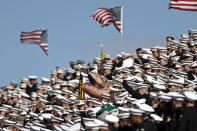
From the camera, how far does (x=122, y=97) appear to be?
790 inches

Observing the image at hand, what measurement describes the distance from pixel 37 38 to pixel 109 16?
588 centimetres

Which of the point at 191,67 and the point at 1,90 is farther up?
the point at 191,67

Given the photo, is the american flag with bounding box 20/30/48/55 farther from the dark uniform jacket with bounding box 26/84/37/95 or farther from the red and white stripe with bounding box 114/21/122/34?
the red and white stripe with bounding box 114/21/122/34

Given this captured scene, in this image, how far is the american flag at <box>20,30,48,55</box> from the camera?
38906mm

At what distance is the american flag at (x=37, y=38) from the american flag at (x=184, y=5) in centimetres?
1387

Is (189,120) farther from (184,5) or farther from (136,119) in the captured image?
(184,5)

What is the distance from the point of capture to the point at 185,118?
14492mm

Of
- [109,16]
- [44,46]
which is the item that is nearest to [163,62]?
[109,16]

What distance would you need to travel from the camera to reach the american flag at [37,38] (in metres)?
38.9

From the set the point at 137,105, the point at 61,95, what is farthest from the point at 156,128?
the point at 61,95

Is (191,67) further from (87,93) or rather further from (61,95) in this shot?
(61,95)

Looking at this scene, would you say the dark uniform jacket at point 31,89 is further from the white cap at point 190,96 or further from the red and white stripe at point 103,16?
the white cap at point 190,96

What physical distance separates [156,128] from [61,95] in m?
11.2

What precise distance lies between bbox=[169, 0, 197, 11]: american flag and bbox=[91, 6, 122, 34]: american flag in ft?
26.8
